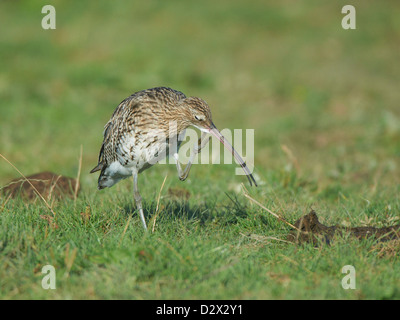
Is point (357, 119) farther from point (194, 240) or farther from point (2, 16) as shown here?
point (2, 16)

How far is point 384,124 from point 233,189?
448cm

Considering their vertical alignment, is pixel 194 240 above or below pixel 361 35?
below

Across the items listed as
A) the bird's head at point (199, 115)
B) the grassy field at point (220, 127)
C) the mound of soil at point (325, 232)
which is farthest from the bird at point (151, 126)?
the mound of soil at point (325, 232)

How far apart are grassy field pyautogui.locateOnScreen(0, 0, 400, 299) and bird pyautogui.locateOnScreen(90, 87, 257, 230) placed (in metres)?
0.47

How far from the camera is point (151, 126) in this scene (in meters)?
5.72

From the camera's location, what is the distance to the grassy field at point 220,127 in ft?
14.6

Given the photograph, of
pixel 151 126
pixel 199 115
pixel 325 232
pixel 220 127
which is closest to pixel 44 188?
pixel 151 126

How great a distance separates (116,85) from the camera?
12.9 meters

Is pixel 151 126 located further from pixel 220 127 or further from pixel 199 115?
pixel 220 127

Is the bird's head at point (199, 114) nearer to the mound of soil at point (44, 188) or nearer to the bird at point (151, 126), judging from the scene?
the bird at point (151, 126)

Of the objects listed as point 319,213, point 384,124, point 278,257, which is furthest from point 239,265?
point 384,124

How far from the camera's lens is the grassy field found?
14.6 ft
